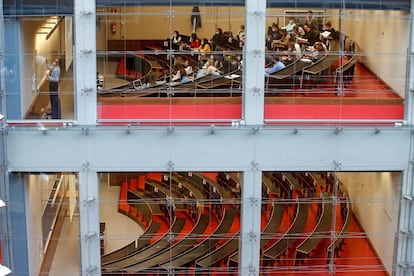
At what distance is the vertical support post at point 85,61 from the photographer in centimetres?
525

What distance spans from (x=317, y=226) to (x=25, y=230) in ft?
6.73

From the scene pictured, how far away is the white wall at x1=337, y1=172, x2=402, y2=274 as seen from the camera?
223 inches

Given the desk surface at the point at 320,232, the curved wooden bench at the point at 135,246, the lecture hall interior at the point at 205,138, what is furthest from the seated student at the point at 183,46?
the desk surface at the point at 320,232

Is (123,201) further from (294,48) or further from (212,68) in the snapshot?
(294,48)

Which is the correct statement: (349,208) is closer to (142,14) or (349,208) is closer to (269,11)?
(269,11)

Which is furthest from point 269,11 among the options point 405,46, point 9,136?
point 9,136

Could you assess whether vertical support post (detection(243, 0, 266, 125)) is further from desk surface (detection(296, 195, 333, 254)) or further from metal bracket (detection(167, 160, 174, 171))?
desk surface (detection(296, 195, 333, 254))

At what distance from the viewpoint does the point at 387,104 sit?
18.4 ft

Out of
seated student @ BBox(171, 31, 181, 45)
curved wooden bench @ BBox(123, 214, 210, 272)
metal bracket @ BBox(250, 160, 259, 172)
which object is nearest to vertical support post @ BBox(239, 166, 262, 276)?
metal bracket @ BBox(250, 160, 259, 172)

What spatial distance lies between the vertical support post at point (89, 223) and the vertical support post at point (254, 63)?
44.2 inches

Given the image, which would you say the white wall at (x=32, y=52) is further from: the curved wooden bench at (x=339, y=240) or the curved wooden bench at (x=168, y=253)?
the curved wooden bench at (x=339, y=240)

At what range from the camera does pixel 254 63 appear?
5.36 metres

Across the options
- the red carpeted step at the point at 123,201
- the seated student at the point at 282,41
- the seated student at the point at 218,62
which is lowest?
the red carpeted step at the point at 123,201

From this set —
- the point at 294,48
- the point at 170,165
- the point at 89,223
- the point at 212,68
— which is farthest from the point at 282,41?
the point at 89,223
